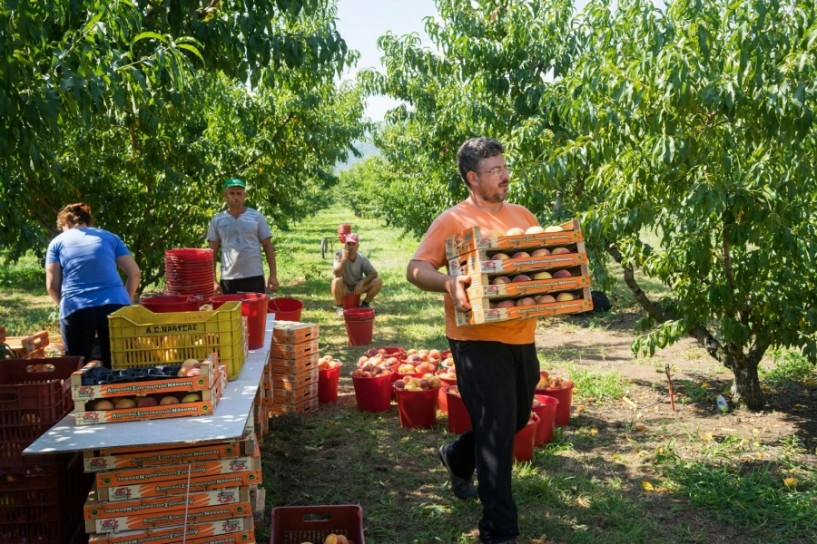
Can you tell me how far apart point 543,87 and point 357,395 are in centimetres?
484

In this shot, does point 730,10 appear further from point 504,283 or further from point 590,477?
point 590,477

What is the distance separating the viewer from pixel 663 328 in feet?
20.0

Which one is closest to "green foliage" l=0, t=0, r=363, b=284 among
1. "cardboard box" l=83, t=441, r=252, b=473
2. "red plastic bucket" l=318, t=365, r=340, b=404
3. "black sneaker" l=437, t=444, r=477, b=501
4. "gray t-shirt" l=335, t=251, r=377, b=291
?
"cardboard box" l=83, t=441, r=252, b=473

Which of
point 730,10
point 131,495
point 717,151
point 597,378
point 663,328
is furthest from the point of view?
point 597,378

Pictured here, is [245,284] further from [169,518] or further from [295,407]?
[169,518]

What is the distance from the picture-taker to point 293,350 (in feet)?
21.3

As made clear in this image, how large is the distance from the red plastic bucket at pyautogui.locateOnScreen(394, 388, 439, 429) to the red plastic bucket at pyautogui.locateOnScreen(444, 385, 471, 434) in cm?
34

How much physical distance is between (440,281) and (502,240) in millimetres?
381

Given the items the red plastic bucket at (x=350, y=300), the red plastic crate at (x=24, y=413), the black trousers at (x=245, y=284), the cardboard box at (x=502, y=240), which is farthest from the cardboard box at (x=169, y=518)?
the red plastic bucket at (x=350, y=300)

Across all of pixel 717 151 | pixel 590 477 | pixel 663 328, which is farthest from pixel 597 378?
pixel 717 151

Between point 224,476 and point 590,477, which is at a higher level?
point 224,476

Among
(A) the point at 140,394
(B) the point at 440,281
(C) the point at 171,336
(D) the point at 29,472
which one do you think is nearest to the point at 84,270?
(C) the point at 171,336

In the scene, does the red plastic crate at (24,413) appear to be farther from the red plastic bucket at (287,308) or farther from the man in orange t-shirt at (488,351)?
the red plastic bucket at (287,308)

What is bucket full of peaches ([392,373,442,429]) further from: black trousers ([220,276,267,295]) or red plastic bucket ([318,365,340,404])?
black trousers ([220,276,267,295])
